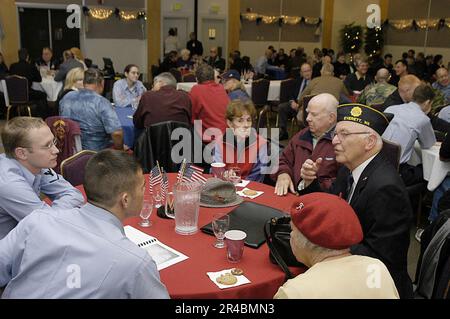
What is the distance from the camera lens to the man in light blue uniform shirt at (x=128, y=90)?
20.8ft

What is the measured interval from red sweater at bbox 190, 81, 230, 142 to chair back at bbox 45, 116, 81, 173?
5.19ft

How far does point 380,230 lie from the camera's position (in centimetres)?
221

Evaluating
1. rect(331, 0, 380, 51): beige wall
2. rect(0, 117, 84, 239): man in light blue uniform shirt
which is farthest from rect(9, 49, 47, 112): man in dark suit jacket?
rect(331, 0, 380, 51): beige wall

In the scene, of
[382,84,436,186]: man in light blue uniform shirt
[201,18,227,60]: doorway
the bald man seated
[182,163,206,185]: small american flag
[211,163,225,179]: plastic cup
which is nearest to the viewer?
[182,163,206,185]: small american flag

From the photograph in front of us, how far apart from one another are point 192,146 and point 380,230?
2.67m

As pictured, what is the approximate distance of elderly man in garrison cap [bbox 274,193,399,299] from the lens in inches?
55.5

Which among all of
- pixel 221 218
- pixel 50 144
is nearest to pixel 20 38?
pixel 50 144

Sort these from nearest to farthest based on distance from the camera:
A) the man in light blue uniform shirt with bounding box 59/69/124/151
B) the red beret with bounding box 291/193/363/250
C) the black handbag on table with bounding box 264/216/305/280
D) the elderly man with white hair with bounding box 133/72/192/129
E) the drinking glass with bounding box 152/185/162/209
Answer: the red beret with bounding box 291/193/363/250
the black handbag on table with bounding box 264/216/305/280
the drinking glass with bounding box 152/185/162/209
the man in light blue uniform shirt with bounding box 59/69/124/151
the elderly man with white hair with bounding box 133/72/192/129

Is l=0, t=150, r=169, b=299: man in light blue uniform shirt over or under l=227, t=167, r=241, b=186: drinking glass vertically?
over

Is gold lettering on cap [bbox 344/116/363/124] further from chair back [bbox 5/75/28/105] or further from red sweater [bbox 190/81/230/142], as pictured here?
chair back [bbox 5/75/28/105]

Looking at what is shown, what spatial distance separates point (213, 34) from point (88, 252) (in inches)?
558

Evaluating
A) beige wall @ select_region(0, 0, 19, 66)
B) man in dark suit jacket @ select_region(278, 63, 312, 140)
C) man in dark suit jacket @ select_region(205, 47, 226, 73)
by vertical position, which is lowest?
man in dark suit jacket @ select_region(278, 63, 312, 140)

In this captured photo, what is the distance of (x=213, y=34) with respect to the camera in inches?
589

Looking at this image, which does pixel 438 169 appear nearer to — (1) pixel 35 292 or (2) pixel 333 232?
(2) pixel 333 232
